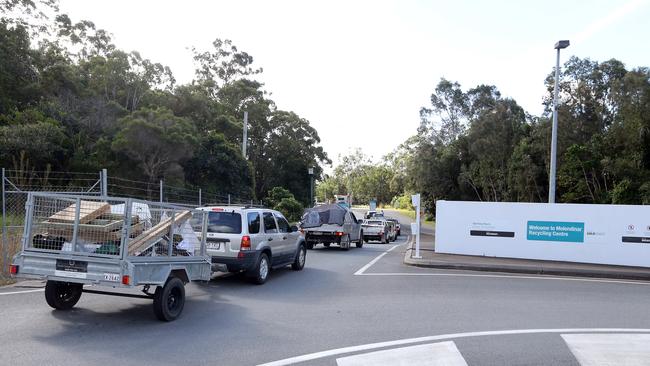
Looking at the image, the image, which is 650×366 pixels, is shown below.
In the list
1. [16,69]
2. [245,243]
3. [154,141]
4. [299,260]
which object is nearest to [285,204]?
[154,141]

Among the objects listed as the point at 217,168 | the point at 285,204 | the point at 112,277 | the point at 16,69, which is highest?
the point at 16,69

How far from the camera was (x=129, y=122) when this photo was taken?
30.1m

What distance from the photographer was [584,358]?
251 inches

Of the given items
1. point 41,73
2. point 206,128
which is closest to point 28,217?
point 41,73

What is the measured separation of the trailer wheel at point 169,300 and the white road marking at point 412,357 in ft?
9.80

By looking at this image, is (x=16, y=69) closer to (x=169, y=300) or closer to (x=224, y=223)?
(x=224, y=223)

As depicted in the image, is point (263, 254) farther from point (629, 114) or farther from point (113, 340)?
point (629, 114)

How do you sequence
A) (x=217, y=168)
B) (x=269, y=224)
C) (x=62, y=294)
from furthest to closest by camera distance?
(x=217, y=168) → (x=269, y=224) → (x=62, y=294)

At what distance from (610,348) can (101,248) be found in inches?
277

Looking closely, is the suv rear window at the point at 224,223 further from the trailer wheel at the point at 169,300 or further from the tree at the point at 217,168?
the tree at the point at 217,168

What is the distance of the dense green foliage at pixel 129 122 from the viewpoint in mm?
28469

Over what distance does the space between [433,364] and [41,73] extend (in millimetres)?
36270

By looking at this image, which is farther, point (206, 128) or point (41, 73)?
point (206, 128)

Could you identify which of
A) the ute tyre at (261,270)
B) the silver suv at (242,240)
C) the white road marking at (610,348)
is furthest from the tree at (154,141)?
the white road marking at (610,348)
